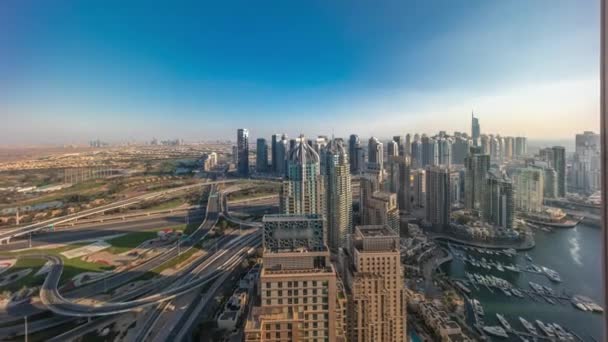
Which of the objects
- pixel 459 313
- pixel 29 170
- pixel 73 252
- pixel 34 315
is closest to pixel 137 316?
pixel 34 315

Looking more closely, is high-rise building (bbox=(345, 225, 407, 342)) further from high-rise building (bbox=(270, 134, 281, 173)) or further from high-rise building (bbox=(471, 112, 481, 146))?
high-rise building (bbox=(270, 134, 281, 173))

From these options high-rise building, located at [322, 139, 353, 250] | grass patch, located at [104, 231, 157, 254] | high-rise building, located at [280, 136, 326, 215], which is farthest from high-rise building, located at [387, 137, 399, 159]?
grass patch, located at [104, 231, 157, 254]

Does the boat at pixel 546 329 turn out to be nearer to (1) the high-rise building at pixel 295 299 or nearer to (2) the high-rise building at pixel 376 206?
(2) the high-rise building at pixel 376 206

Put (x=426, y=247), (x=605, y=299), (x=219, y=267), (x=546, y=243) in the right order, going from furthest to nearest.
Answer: (x=426, y=247), (x=546, y=243), (x=219, y=267), (x=605, y=299)

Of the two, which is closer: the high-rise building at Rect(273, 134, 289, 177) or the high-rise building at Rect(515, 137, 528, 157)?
the high-rise building at Rect(515, 137, 528, 157)

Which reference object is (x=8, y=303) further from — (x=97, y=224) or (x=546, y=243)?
(x=546, y=243)

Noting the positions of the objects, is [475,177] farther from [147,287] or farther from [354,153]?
[147,287]

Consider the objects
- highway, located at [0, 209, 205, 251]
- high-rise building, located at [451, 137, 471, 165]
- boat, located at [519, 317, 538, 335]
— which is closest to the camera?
boat, located at [519, 317, 538, 335]
